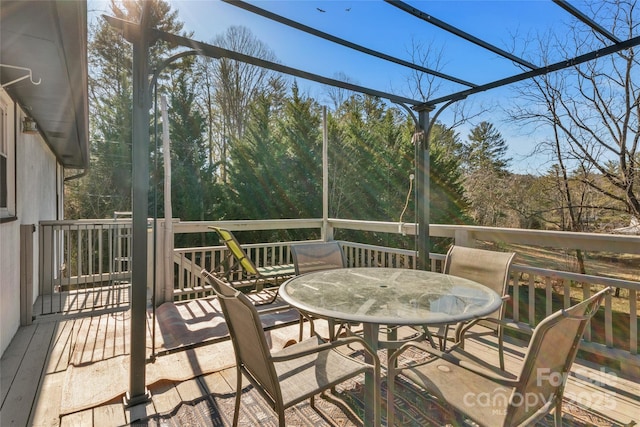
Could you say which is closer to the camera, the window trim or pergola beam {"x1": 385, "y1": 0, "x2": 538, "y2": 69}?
pergola beam {"x1": 385, "y1": 0, "x2": 538, "y2": 69}

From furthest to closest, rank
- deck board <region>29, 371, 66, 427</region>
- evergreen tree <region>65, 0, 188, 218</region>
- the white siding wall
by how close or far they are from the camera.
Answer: evergreen tree <region>65, 0, 188, 218</region> < the white siding wall < deck board <region>29, 371, 66, 427</region>

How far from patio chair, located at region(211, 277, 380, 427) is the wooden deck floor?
810 millimetres

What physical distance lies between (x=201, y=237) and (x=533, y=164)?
9.69 metres

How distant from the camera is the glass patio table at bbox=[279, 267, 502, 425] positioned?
1.63 meters

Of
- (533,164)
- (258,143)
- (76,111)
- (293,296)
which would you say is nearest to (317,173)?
(258,143)

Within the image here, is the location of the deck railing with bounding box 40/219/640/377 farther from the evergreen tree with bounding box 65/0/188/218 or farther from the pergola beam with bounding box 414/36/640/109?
the evergreen tree with bounding box 65/0/188/218

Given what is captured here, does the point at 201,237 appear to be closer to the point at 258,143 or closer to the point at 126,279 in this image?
the point at 258,143

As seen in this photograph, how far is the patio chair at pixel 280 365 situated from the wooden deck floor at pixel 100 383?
0.81m

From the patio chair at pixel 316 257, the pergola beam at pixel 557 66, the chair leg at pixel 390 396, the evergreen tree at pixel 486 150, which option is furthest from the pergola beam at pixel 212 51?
the evergreen tree at pixel 486 150

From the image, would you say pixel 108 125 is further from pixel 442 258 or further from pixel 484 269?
pixel 484 269

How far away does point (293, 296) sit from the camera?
6.56ft

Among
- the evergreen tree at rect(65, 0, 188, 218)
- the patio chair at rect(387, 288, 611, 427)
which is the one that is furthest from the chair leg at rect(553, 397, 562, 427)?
the evergreen tree at rect(65, 0, 188, 218)

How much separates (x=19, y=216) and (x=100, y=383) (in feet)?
7.33

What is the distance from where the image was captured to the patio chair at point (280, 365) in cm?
146
